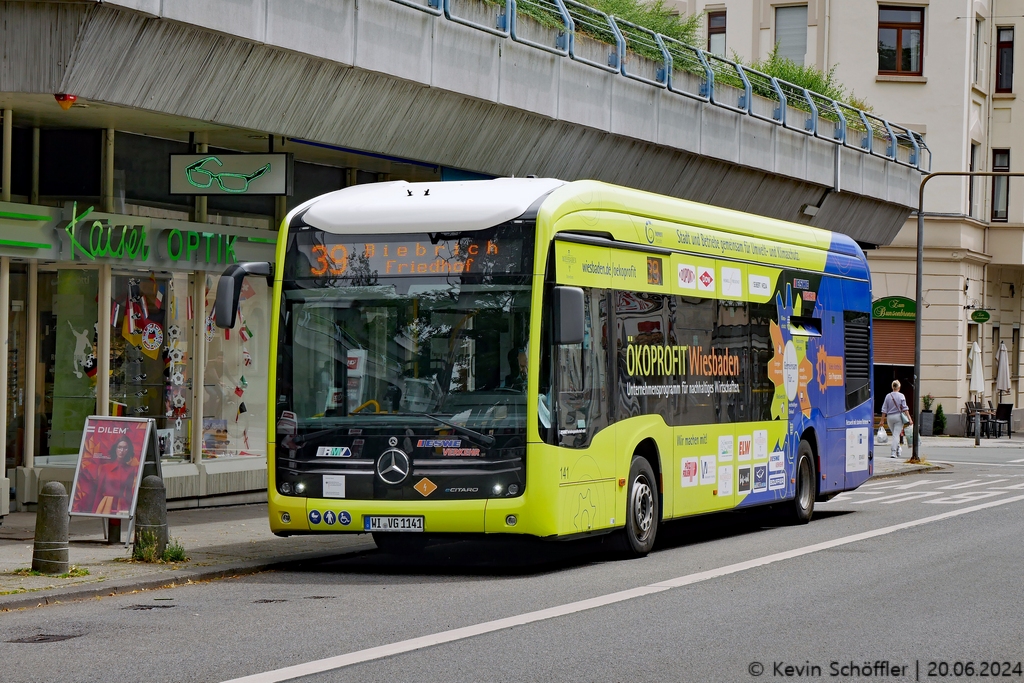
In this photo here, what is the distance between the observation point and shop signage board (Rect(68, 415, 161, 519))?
13.1 meters

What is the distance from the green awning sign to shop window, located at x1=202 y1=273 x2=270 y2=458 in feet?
102

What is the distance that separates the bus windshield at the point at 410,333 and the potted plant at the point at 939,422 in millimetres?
37503

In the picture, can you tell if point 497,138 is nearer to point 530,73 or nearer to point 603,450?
point 530,73

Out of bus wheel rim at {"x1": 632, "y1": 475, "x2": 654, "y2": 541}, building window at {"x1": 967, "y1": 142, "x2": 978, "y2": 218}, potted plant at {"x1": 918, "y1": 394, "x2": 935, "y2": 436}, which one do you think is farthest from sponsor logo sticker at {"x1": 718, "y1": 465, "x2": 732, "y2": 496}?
building window at {"x1": 967, "y1": 142, "x2": 978, "y2": 218}

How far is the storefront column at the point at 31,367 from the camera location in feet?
53.7

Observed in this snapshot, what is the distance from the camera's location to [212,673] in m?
7.72

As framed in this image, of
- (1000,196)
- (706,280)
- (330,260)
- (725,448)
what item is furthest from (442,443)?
(1000,196)

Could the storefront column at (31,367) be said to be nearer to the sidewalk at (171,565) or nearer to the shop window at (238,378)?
the sidewalk at (171,565)

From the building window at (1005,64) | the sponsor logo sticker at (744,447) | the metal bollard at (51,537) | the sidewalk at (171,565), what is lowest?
the sidewalk at (171,565)

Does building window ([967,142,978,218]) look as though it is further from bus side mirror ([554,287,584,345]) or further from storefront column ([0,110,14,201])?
bus side mirror ([554,287,584,345])

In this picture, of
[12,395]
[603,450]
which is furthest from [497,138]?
[603,450]

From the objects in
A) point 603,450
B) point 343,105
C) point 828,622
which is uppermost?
point 343,105

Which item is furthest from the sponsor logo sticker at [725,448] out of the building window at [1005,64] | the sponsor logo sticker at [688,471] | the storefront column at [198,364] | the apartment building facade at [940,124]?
the building window at [1005,64]

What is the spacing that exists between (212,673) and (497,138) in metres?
14.3
